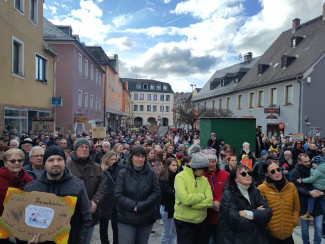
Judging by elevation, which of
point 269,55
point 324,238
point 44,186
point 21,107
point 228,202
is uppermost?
point 269,55

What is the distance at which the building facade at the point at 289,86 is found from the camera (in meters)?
21.8

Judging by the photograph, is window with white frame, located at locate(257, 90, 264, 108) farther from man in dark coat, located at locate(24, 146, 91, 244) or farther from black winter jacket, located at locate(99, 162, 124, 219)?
man in dark coat, located at locate(24, 146, 91, 244)

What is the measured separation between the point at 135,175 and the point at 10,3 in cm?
1184

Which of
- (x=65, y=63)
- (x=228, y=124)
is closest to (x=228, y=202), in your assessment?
(x=228, y=124)

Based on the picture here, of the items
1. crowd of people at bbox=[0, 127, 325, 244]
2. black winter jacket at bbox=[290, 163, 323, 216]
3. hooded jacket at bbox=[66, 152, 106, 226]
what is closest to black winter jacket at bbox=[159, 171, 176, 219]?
crowd of people at bbox=[0, 127, 325, 244]

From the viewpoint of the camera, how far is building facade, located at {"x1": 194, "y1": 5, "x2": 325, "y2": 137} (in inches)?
858

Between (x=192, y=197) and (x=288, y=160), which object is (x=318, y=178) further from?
(x=288, y=160)

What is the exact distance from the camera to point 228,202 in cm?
318

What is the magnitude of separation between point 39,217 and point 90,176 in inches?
52.5

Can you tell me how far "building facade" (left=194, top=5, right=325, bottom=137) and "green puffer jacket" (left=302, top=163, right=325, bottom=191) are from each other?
47.8 ft

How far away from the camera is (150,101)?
2916 inches

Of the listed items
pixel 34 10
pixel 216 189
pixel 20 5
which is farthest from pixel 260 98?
pixel 216 189

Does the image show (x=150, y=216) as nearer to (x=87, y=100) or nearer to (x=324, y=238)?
(x=324, y=238)

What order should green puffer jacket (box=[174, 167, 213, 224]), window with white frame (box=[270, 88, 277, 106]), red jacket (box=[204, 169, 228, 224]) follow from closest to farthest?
green puffer jacket (box=[174, 167, 213, 224])
red jacket (box=[204, 169, 228, 224])
window with white frame (box=[270, 88, 277, 106])
